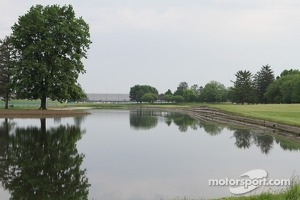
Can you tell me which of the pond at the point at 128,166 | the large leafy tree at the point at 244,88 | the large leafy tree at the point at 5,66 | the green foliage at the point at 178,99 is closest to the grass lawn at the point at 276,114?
the pond at the point at 128,166

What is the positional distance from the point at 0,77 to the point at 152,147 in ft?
151

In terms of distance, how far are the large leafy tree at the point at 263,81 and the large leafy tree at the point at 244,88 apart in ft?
→ 7.80

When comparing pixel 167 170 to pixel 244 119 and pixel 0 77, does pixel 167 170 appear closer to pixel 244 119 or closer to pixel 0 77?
pixel 244 119

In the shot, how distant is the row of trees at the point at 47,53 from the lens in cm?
5231

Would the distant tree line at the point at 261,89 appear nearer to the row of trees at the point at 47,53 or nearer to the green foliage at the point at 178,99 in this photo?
the green foliage at the point at 178,99

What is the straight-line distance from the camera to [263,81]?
122 meters

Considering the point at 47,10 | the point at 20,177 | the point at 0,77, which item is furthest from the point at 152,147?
the point at 0,77

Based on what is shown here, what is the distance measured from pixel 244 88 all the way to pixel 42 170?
110065 mm

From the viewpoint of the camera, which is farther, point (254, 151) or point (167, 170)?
point (254, 151)

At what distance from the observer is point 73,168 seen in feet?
46.0

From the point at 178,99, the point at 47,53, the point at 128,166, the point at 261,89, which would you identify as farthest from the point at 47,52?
the point at 178,99

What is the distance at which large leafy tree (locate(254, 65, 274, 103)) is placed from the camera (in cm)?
11938

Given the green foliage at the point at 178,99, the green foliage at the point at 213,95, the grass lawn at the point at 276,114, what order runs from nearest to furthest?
the grass lawn at the point at 276,114, the green foliage at the point at 213,95, the green foliage at the point at 178,99

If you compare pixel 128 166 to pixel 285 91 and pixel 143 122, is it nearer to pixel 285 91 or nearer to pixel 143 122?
pixel 143 122
